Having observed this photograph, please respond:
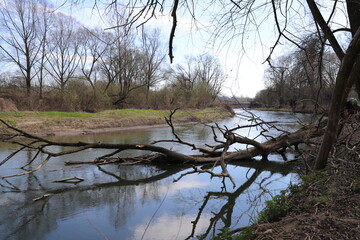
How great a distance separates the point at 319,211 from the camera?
125 inches

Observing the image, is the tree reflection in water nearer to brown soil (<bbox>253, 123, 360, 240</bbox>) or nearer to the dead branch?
the dead branch

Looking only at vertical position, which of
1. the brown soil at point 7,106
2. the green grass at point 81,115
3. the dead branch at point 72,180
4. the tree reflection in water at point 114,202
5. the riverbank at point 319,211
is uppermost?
the brown soil at point 7,106

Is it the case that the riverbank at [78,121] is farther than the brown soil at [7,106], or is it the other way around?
the brown soil at [7,106]

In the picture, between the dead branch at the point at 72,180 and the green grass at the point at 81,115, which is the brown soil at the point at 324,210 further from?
the green grass at the point at 81,115

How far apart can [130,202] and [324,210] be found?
3.90 m


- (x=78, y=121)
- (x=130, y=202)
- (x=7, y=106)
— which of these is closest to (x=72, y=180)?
(x=130, y=202)

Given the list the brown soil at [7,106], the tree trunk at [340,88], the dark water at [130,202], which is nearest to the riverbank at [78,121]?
the brown soil at [7,106]

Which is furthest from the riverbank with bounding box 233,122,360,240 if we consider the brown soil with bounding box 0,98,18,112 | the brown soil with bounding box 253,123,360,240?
the brown soil with bounding box 0,98,18,112

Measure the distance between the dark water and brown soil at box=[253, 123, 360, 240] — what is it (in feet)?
3.48

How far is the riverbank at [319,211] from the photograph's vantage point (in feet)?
8.45

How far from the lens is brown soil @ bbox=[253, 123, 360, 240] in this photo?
8.39 ft

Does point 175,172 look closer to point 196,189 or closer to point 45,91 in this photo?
point 196,189

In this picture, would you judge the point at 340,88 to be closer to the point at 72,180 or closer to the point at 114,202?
the point at 114,202

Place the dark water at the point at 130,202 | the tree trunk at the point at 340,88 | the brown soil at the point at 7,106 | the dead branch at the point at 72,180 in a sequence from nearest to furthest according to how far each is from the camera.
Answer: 1. the tree trunk at the point at 340,88
2. the dark water at the point at 130,202
3. the dead branch at the point at 72,180
4. the brown soil at the point at 7,106
